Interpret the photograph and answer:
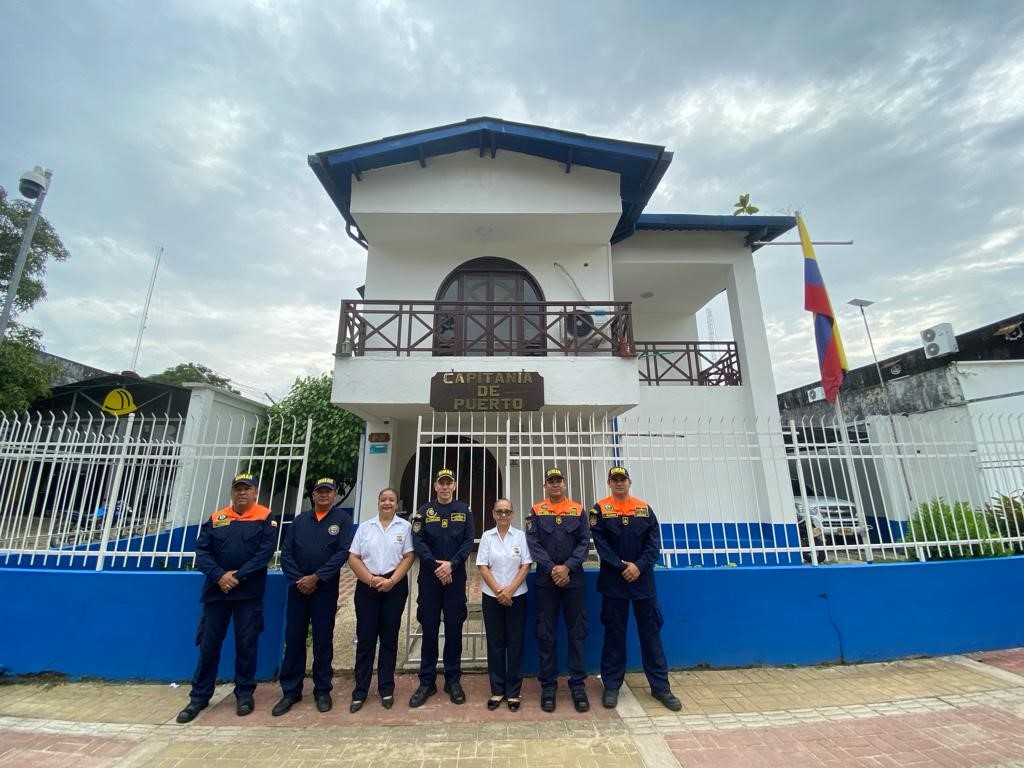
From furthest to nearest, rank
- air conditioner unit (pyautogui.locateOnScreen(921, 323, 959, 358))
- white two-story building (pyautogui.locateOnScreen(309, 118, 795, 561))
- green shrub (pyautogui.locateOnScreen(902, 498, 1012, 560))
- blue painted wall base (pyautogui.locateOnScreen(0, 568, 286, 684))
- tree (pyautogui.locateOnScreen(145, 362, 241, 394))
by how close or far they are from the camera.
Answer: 1. tree (pyautogui.locateOnScreen(145, 362, 241, 394))
2. air conditioner unit (pyautogui.locateOnScreen(921, 323, 959, 358))
3. white two-story building (pyautogui.locateOnScreen(309, 118, 795, 561))
4. green shrub (pyautogui.locateOnScreen(902, 498, 1012, 560))
5. blue painted wall base (pyautogui.locateOnScreen(0, 568, 286, 684))

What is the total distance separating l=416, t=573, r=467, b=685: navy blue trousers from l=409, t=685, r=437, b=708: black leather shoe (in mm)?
44

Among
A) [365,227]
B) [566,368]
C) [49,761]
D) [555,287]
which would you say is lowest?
Answer: [49,761]

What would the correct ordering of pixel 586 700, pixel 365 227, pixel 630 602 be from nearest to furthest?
1. pixel 586 700
2. pixel 630 602
3. pixel 365 227

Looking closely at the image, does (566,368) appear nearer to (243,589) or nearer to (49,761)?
(243,589)

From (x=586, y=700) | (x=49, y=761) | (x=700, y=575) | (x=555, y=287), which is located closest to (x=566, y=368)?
(x=555, y=287)

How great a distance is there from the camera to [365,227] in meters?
8.36

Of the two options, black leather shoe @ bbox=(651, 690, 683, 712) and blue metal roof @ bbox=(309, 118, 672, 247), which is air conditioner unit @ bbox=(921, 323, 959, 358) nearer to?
blue metal roof @ bbox=(309, 118, 672, 247)

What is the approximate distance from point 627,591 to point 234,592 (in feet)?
10.4

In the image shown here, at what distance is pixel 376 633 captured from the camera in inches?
141

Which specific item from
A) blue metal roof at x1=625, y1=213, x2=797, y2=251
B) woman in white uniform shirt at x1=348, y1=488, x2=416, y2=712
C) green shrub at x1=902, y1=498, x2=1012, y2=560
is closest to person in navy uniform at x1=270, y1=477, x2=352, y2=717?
woman in white uniform shirt at x1=348, y1=488, x2=416, y2=712

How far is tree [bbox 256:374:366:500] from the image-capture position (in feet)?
30.2

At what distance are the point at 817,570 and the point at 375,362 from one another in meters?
6.18

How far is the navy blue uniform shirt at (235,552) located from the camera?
11.5ft

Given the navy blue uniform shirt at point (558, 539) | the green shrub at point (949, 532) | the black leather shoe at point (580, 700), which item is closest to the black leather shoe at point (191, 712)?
the navy blue uniform shirt at point (558, 539)
